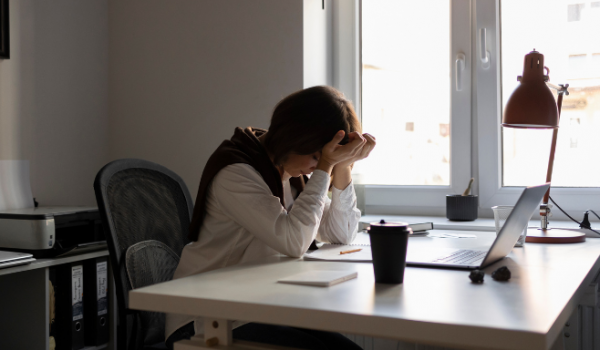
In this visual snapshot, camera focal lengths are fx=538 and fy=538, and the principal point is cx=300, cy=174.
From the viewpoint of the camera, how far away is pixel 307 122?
4.52 feet

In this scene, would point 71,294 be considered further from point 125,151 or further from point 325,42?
point 325,42

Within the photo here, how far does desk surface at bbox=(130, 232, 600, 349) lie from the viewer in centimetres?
66

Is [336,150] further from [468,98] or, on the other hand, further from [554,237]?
[468,98]

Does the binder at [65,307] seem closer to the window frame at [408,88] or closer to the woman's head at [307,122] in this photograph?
the woman's head at [307,122]

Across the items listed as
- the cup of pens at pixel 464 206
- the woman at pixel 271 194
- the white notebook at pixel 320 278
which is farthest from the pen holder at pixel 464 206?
the white notebook at pixel 320 278

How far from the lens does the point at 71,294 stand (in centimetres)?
186

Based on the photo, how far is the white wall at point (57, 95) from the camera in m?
2.14

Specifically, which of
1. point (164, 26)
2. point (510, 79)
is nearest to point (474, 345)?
point (510, 79)

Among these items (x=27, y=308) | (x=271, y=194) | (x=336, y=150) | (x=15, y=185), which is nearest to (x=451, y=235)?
(x=336, y=150)

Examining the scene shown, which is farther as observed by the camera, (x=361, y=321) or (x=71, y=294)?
(x=71, y=294)

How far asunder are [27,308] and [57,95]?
96 cm

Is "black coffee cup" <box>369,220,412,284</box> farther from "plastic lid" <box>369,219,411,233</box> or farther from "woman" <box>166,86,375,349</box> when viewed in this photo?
"woman" <box>166,86,375,349</box>

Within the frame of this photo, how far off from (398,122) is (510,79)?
0.49 m

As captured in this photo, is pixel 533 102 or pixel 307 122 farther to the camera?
pixel 533 102
